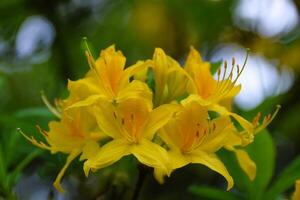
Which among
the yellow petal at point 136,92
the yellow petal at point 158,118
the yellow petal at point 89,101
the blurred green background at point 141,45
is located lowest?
the blurred green background at point 141,45

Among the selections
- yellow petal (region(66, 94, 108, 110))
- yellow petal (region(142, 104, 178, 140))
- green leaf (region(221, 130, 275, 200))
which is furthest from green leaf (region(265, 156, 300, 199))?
yellow petal (region(66, 94, 108, 110))

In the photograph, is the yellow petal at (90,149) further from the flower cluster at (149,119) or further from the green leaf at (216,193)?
the green leaf at (216,193)

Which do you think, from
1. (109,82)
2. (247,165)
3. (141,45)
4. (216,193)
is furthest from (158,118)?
(141,45)

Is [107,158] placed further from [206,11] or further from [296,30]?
[296,30]

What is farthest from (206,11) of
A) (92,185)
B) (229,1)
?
(92,185)

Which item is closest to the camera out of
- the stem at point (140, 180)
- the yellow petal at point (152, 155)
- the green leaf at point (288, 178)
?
the yellow petal at point (152, 155)

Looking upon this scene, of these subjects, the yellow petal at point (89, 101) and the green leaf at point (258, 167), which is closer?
the yellow petal at point (89, 101)

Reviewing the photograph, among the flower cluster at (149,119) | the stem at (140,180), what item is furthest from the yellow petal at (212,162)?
the stem at (140,180)

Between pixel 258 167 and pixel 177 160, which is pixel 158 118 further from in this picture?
pixel 258 167
